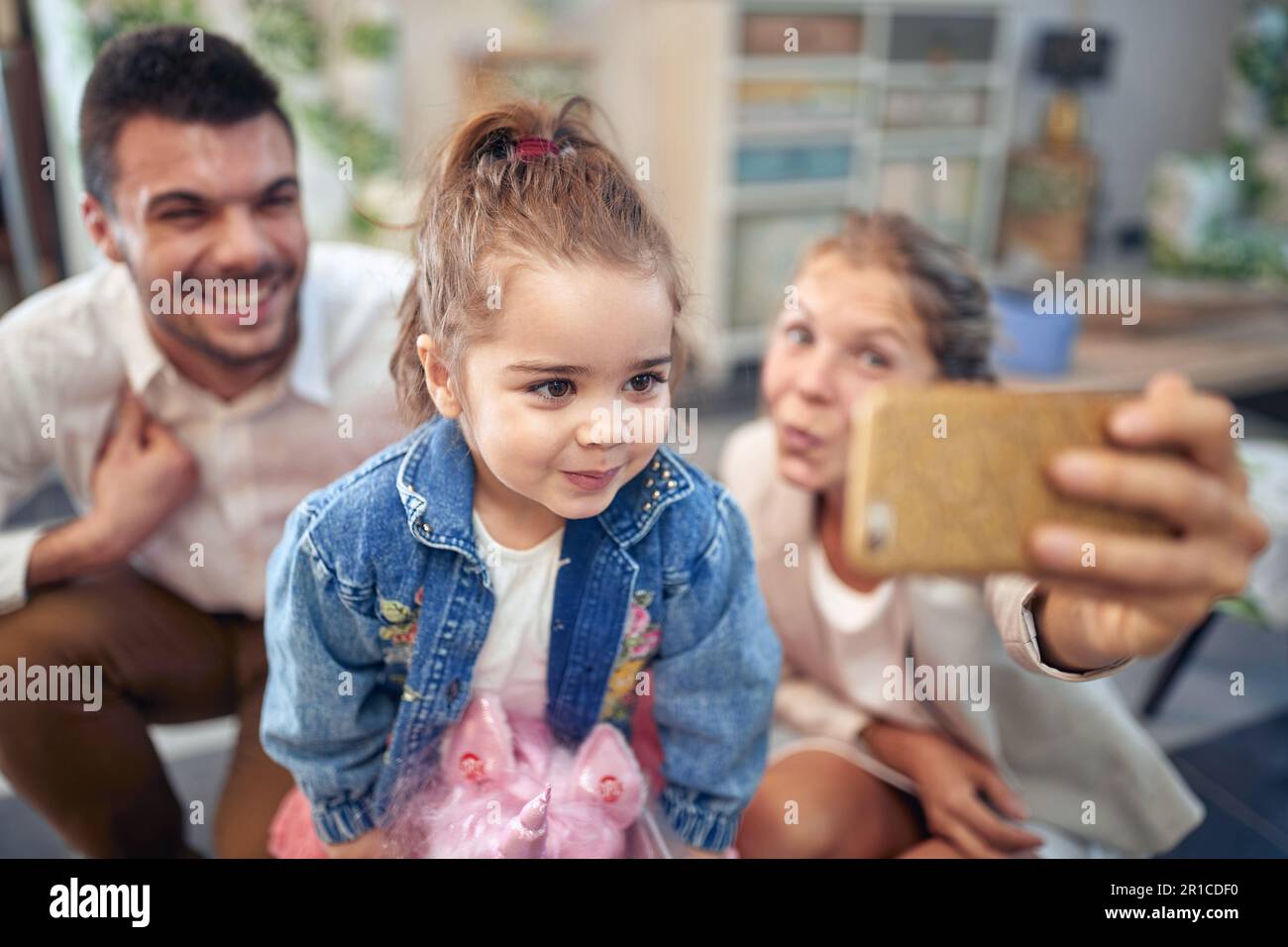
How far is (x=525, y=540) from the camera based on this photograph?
75cm

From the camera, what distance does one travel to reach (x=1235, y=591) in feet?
1.83

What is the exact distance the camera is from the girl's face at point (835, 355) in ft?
3.05

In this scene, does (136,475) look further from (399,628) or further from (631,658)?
(631,658)

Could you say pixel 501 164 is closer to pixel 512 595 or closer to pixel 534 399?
pixel 534 399

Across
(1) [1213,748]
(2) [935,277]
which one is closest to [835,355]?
(2) [935,277]

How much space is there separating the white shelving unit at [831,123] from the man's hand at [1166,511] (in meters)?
2.62

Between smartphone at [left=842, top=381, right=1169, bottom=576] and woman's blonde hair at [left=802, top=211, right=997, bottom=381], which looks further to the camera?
woman's blonde hair at [left=802, top=211, right=997, bottom=381]

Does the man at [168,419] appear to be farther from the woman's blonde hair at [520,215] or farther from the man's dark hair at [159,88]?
the woman's blonde hair at [520,215]

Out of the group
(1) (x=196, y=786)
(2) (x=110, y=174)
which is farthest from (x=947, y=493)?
(1) (x=196, y=786)

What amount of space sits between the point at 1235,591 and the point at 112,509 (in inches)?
35.3

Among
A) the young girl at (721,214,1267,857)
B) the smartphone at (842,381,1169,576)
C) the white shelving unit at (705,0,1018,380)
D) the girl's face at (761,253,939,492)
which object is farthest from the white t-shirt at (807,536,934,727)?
the white shelving unit at (705,0,1018,380)

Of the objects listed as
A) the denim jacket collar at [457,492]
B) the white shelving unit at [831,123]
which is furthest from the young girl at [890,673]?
the white shelving unit at [831,123]

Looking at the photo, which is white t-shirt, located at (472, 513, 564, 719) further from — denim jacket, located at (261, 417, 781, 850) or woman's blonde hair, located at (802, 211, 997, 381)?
woman's blonde hair, located at (802, 211, 997, 381)

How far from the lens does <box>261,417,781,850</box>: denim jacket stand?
Answer: 0.72 meters
